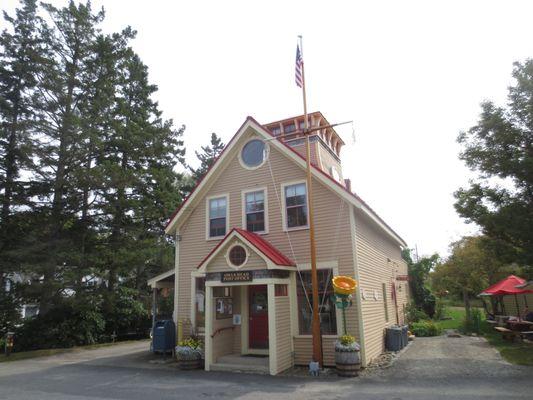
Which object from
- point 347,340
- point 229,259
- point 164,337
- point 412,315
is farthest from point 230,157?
point 412,315

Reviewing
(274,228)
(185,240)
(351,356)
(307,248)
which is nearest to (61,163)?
(185,240)

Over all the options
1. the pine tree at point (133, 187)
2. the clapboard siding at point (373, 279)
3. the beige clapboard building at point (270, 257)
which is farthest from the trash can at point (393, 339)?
the pine tree at point (133, 187)

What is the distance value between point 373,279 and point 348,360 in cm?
453

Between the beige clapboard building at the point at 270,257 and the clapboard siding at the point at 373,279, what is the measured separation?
4cm

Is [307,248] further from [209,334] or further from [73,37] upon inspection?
[73,37]

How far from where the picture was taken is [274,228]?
13.4 metres

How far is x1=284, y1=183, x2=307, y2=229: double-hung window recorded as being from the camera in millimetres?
13002

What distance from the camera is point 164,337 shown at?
13906mm

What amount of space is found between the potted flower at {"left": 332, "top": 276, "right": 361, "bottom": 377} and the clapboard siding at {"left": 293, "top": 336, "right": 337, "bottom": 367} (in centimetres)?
69

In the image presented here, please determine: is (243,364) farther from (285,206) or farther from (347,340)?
(285,206)

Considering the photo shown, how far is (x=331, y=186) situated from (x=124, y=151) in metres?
16.2

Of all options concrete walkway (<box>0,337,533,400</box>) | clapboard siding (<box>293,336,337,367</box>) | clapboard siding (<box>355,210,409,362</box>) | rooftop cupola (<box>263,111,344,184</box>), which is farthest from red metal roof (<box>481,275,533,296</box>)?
clapboard siding (<box>293,336,337,367</box>)

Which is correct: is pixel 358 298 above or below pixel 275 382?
above

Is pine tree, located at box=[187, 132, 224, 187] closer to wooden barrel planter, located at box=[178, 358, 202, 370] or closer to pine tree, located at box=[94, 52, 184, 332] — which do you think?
pine tree, located at box=[94, 52, 184, 332]
